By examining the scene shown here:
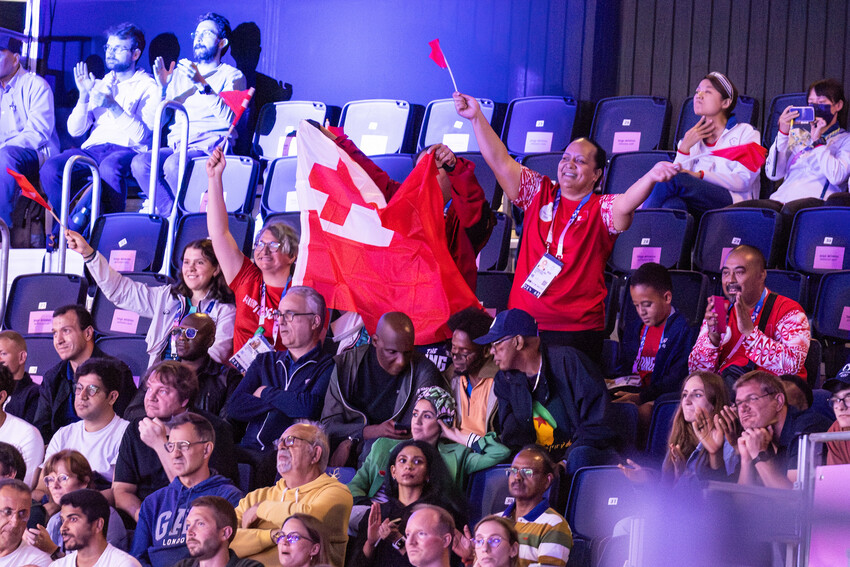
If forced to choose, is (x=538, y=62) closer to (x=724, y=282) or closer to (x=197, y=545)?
(x=724, y=282)

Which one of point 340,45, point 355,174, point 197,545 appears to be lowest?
point 197,545

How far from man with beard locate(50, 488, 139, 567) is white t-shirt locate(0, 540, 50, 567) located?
0.56 ft

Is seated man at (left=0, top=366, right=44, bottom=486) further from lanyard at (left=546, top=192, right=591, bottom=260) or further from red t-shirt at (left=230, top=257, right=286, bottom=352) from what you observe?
lanyard at (left=546, top=192, right=591, bottom=260)

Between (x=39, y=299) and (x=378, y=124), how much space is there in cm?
267

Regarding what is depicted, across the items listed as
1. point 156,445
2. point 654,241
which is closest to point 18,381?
point 156,445

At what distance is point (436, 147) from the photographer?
196 inches

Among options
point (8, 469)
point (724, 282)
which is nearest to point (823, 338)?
point (724, 282)

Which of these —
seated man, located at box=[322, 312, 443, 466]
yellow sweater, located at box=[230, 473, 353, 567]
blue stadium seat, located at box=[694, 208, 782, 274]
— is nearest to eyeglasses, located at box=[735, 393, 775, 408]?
seated man, located at box=[322, 312, 443, 466]

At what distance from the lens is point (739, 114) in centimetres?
675

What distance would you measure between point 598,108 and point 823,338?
2.67 m

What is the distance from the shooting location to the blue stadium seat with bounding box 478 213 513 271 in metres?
5.89

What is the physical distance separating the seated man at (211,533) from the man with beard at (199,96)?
375cm

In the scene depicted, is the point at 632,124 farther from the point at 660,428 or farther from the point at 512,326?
the point at 660,428

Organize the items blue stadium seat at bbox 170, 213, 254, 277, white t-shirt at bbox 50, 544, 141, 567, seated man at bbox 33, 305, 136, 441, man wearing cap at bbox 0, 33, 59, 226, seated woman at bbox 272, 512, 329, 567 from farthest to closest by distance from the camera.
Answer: man wearing cap at bbox 0, 33, 59, 226 < blue stadium seat at bbox 170, 213, 254, 277 < seated man at bbox 33, 305, 136, 441 < white t-shirt at bbox 50, 544, 141, 567 < seated woman at bbox 272, 512, 329, 567
